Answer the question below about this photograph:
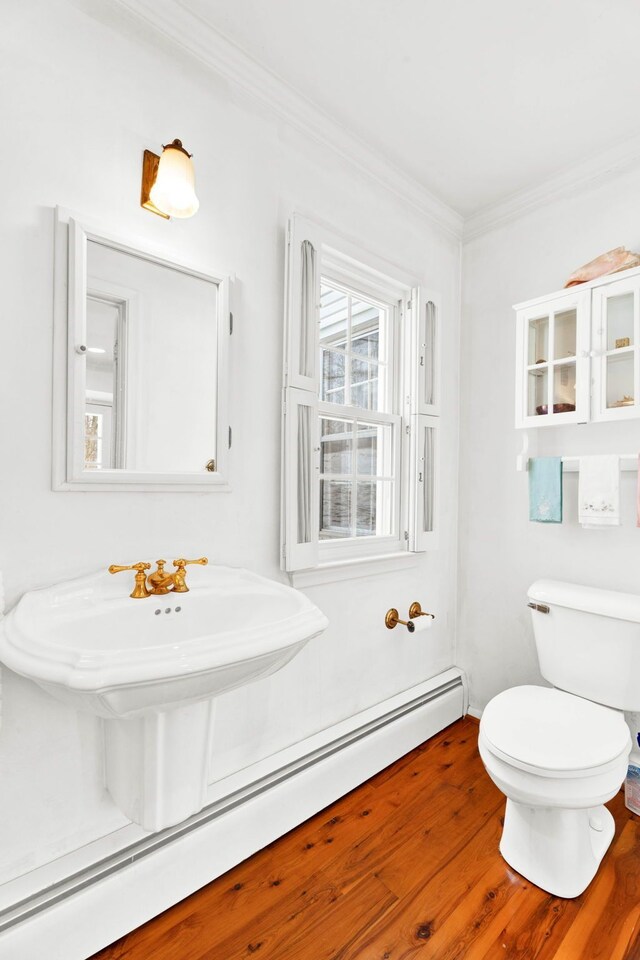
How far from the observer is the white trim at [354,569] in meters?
1.71

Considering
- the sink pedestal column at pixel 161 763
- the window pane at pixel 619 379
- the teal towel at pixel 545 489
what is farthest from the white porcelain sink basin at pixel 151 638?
the window pane at pixel 619 379

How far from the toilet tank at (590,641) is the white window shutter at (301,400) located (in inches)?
37.7

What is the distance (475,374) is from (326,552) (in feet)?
3.94

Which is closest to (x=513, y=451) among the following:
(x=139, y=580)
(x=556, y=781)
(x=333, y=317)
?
(x=333, y=317)

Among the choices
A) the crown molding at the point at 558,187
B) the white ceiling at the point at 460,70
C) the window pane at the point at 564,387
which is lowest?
the window pane at the point at 564,387

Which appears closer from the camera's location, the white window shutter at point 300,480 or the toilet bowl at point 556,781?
the toilet bowl at point 556,781

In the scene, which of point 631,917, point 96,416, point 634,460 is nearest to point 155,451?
point 96,416

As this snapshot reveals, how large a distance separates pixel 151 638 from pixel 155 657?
1.18 ft

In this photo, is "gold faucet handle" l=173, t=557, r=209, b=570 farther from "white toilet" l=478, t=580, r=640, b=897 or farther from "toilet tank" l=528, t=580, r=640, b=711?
"toilet tank" l=528, t=580, r=640, b=711

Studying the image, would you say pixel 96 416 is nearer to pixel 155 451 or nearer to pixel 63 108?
pixel 155 451

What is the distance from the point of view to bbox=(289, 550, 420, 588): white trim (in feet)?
5.62

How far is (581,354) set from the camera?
1847 mm

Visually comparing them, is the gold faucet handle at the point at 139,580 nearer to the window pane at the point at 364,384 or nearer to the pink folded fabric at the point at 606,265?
the window pane at the point at 364,384

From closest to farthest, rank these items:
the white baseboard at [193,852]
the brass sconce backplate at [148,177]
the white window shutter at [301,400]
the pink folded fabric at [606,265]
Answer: the white baseboard at [193,852] < the brass sconce backplate at [148,177] < the white window shutter at [301,400] < the pink folded fabric at [606,265]
